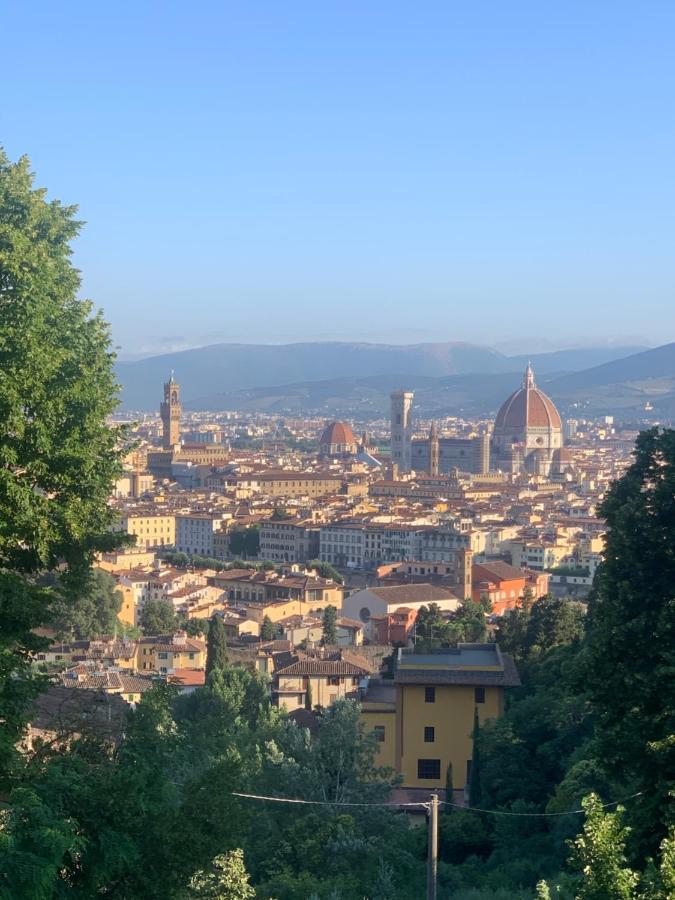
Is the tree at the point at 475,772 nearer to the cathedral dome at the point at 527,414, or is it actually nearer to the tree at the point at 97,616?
the tree at the point at 97,616

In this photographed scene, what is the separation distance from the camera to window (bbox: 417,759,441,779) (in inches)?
634

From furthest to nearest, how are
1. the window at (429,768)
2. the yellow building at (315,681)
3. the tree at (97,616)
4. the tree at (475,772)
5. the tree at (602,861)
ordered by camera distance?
the tree at (97,616), the yellow building at (315,681), the window at (429,768), the tree at (475,772), the tree at (602,861)

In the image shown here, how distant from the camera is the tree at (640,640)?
6410 millimetres

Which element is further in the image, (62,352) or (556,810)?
(556,810)

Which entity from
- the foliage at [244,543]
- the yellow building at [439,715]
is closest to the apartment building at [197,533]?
the foliage at [244,543]

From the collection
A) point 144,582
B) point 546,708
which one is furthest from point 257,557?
point 546,708

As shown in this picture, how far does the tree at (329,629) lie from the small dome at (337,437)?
7672cm

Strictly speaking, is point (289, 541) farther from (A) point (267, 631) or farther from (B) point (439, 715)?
(B) point (439, 715)

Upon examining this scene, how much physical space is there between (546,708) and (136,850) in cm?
993

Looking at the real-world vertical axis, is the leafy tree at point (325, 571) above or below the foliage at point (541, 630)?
below

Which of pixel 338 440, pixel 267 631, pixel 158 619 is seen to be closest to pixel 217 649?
pixel 267 631

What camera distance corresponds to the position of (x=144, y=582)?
1388 inches

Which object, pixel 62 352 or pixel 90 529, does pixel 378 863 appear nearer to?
pixel 90 529

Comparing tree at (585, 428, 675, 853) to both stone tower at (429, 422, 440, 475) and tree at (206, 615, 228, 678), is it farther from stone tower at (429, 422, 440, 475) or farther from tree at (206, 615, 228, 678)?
stone tower at (429, 422, 440, 475)
